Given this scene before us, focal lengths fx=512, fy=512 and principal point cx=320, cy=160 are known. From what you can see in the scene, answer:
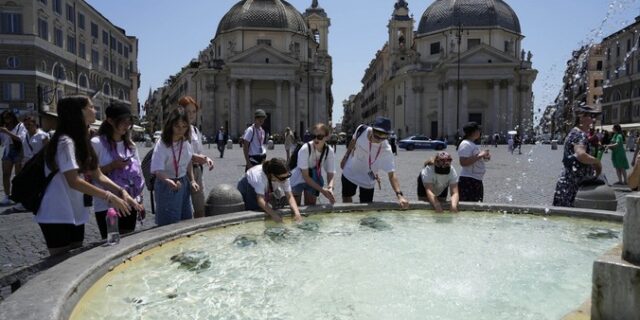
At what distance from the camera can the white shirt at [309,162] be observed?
6527 millimetres

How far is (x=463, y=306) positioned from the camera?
3.59 meters

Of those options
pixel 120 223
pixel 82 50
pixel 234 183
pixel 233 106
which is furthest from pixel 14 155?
pixel 233 106

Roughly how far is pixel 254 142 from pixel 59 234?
217 inches

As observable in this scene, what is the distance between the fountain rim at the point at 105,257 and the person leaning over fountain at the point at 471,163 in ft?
1.36

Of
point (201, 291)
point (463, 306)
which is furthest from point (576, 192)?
point (201, 291)

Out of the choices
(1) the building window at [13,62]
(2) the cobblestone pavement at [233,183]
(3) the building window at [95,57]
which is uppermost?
(3) the building window at [95,57]

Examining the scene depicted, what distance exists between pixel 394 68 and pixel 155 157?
2741 inches

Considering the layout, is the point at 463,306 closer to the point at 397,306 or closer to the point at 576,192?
the point at 397,306

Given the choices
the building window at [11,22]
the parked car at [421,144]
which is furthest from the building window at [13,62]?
the parked car at [421,144]

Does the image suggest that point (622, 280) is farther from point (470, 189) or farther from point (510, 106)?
point (510, 106)

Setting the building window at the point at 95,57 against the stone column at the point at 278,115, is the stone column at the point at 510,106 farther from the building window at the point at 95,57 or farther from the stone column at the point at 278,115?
the building window at the point at 95,57

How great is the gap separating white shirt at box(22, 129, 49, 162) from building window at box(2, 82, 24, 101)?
125 ft

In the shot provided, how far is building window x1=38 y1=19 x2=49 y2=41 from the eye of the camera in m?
43.4

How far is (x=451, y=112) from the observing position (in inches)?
2308
